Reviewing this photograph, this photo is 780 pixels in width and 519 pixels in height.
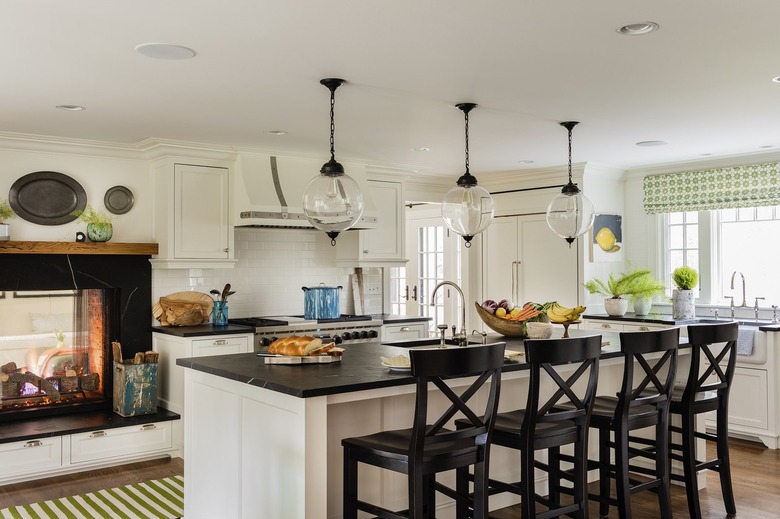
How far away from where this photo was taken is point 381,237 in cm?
694

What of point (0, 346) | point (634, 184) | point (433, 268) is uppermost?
point (634, 184)

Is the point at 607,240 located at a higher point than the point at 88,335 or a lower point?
higher

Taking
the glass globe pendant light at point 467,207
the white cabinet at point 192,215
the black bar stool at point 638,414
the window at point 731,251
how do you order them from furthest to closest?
the window at point 731,251 → the white cabinet at point 192,215 → the glass globe pendant light at point 467,207 → the black bar stool at point 638,414

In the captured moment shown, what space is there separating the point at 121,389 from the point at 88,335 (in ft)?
1.95

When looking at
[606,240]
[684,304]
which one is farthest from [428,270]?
[684,304]

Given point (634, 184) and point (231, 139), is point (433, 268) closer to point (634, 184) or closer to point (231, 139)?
point (634, 184)

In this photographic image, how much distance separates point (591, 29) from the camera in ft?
10.1

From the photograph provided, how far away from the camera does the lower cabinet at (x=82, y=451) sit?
475 cm

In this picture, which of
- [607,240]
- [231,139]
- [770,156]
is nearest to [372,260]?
[231,139]

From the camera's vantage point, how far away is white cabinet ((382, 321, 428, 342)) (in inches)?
261

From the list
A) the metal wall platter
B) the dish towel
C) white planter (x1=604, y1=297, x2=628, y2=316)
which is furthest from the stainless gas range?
the dish towel

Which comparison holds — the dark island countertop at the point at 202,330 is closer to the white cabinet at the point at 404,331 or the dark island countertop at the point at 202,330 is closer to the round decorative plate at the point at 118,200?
the round decorative plate at the point at 118,200

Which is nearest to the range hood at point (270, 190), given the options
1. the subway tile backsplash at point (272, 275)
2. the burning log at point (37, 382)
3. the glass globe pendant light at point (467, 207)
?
the subway tile backsplash at point (272, 275)

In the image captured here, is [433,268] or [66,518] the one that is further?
[433,268]
